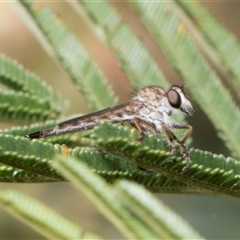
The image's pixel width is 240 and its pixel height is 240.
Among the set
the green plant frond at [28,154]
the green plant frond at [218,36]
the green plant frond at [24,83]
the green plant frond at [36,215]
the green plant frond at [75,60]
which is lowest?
the green plant frond at [36,215]

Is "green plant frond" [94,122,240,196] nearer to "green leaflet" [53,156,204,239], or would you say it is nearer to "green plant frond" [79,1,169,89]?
"green leaflet" [53,156,204,239]

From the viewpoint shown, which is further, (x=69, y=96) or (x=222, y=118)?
(x=69, y=96)

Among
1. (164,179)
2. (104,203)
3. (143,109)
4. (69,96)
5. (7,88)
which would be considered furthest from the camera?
(69,96)

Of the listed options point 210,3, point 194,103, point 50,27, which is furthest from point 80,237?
point 210,3

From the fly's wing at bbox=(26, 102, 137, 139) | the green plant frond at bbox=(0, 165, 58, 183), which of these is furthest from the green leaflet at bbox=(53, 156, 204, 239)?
the fly's wing at bbox=(26, 102, 137, 139)

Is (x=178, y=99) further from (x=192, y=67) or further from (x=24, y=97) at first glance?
(x=24, y=97)

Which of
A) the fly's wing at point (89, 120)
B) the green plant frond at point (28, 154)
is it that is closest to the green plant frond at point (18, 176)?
the green plant frond at point (28, 154)

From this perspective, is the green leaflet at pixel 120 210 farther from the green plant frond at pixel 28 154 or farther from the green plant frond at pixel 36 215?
the green plant frond at pixel 28 154

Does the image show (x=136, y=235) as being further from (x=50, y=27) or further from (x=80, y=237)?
(x=50, y=27)
